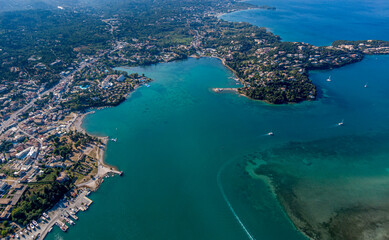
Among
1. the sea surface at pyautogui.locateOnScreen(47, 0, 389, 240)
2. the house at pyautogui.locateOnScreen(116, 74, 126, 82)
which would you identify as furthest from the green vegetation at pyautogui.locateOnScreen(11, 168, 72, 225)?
the house at pyautogui.locateOnScreen(116, 74, 126, 82)

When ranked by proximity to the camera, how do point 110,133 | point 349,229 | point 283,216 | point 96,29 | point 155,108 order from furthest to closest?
point 96,29 < point 155,108 < point 110,133 < point 283,216 < point 349,229

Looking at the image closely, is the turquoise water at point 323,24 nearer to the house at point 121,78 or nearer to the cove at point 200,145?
the cove at point 200,145

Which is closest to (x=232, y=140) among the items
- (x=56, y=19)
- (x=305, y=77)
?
(x=305, y=77)

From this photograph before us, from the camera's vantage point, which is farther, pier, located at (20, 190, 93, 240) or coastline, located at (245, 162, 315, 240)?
coastline, located at (245, 162, 315, 240)

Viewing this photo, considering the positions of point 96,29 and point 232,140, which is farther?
point 96,29

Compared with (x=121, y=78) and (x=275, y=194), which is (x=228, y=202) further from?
(x=121, y=78)

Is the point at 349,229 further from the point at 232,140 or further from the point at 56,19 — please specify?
the point at 56,19

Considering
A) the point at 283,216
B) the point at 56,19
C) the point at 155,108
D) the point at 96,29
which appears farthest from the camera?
the point at 56,19

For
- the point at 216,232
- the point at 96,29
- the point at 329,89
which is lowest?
the point at 216,232

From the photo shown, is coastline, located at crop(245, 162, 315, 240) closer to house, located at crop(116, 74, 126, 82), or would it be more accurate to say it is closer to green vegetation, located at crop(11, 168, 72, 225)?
green vegetation, located at crop(11, 168, 72, 225)

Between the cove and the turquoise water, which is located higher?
the turquoise water
